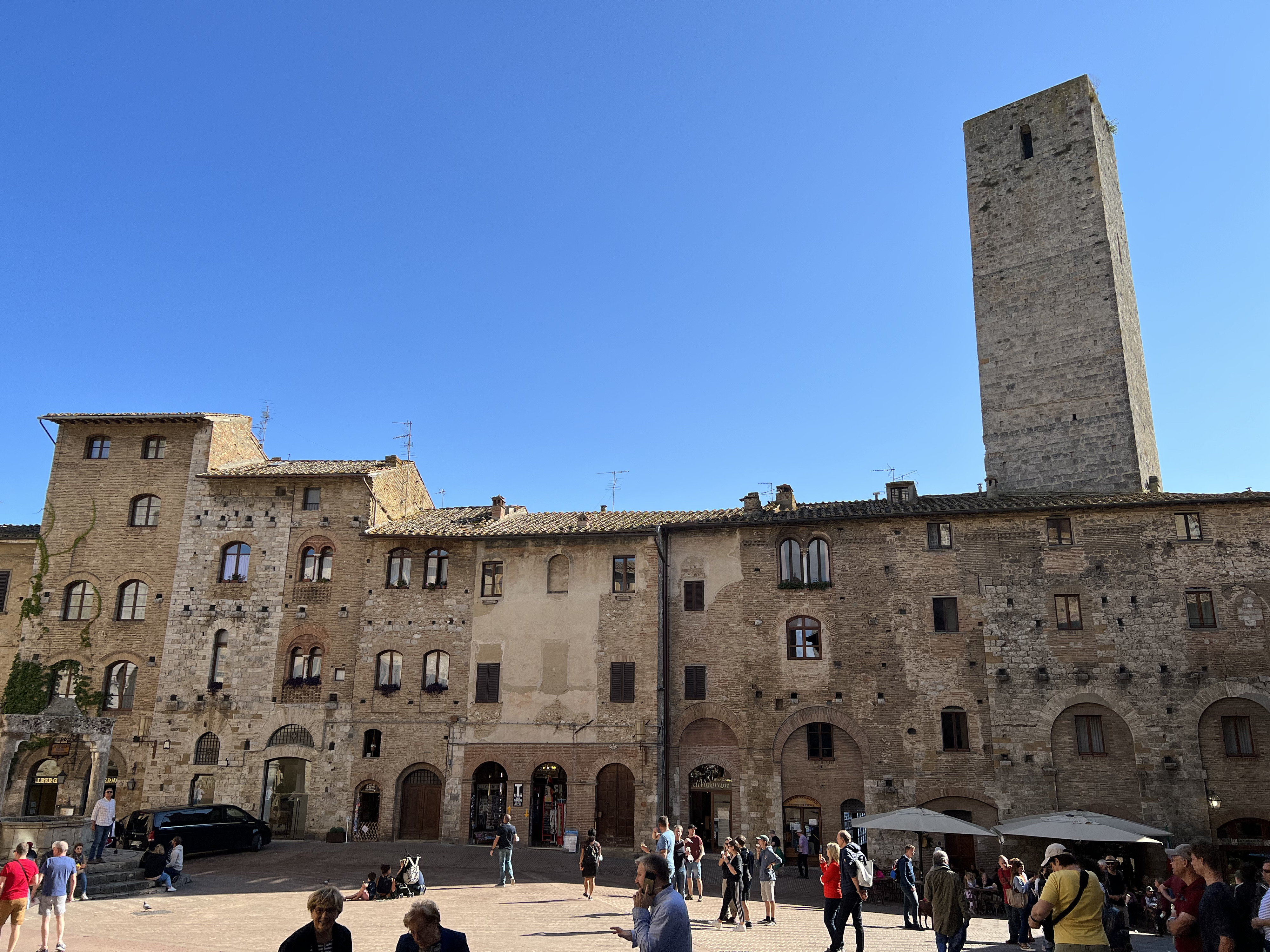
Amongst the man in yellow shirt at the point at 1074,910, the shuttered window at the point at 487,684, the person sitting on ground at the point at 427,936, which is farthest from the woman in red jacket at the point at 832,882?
the shuttered window at the point at 487,684

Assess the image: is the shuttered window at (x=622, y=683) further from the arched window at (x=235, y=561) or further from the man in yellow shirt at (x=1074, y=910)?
the man in yellow shirt at (x=1074, y=910)

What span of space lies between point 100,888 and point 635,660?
15.5 metres

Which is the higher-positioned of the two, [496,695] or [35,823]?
[496,695]

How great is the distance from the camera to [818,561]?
96.8 ft

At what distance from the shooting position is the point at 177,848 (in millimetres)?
20016

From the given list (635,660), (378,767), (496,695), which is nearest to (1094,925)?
(635,660)

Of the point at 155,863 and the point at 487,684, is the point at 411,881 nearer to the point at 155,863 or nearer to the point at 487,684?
the point at 155,863

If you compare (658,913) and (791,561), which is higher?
(791,561)

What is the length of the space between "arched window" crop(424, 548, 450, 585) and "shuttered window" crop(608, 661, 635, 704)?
6.56 m

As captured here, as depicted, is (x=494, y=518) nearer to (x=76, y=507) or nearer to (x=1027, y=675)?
(x=76, y=507)

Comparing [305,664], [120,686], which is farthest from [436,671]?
[120,686]

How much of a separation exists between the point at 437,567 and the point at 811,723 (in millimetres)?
13434

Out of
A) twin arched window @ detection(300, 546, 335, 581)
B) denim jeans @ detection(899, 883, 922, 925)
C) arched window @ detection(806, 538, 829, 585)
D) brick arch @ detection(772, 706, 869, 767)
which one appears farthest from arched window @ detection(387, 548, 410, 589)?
denim jeans @ detection(899, 883, 922, 925)

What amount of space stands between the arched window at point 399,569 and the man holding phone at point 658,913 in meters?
25.5
